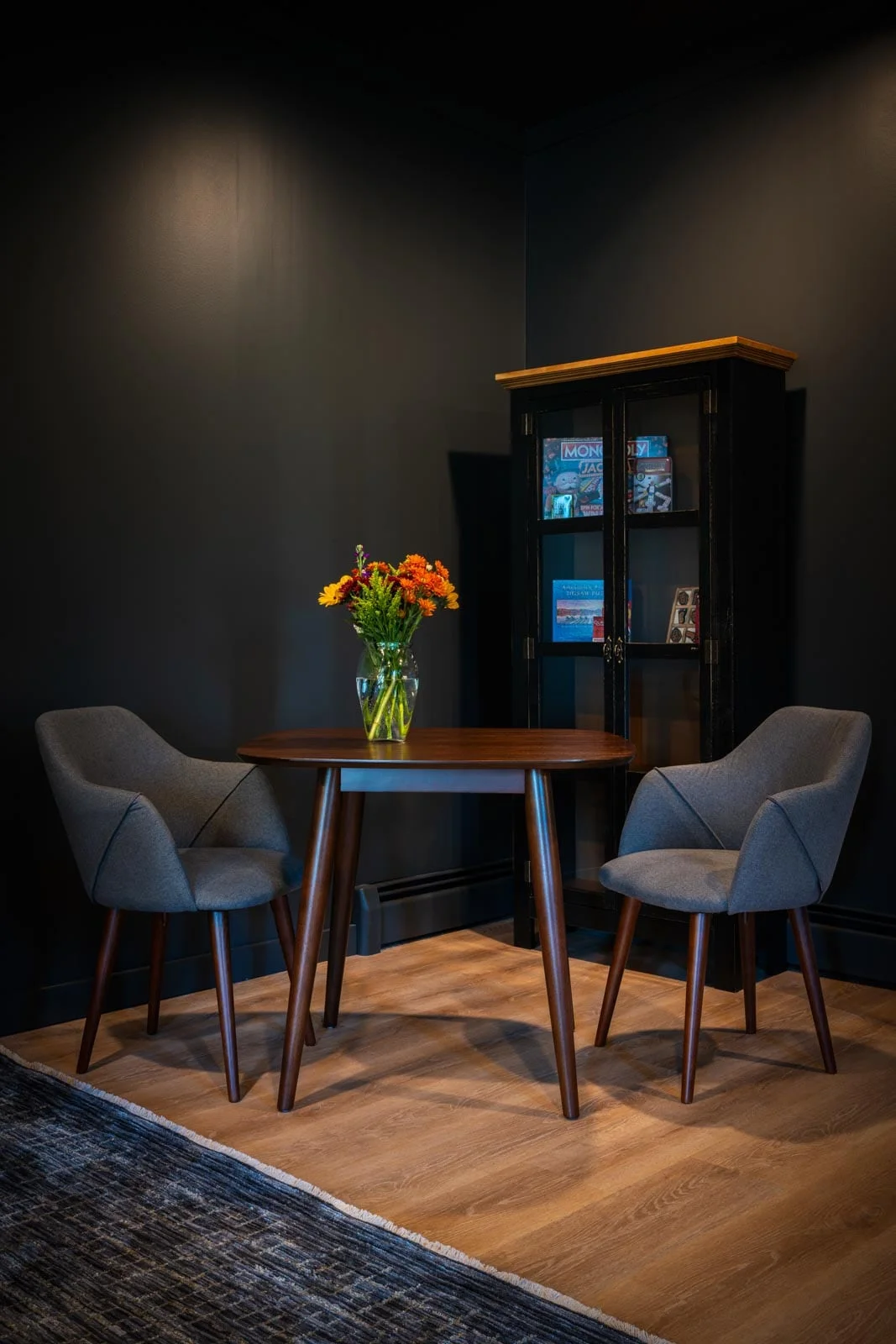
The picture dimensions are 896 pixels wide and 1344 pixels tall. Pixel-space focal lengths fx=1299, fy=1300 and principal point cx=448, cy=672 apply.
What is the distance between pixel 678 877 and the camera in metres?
3.11

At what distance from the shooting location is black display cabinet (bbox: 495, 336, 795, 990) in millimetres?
3977

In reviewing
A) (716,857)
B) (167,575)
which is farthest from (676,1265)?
(167,575)

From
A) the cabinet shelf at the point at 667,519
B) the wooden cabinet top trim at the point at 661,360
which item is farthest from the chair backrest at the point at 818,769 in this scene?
the wooden cabinet top trim at the point at 661,360

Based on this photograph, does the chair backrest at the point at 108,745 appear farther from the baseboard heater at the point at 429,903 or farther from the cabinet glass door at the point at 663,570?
the cabinet glass door at the point at 663,570

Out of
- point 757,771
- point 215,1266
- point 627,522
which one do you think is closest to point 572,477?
point 627,522

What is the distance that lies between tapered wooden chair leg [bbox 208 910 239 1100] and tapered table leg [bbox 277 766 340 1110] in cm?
12

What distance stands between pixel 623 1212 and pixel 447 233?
3527 millimetres

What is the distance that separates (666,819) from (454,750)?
764 mm

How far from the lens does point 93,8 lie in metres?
3.60

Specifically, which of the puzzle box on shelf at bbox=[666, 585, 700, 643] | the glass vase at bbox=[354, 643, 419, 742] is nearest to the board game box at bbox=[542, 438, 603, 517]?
the puzzle box on shelf at bbox=[666, 585, 700, 643]

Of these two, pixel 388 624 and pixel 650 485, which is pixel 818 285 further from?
pixel 388 624

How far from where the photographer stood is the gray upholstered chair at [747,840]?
300 cm

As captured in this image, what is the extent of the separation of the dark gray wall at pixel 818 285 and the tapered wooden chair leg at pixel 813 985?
873mm

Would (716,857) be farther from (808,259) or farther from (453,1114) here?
(808,259)
